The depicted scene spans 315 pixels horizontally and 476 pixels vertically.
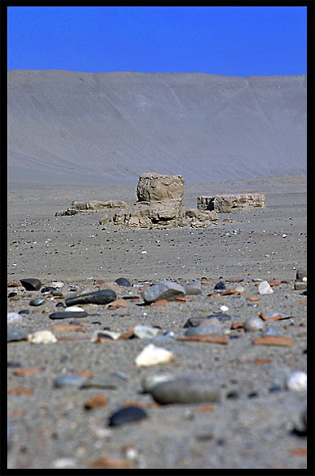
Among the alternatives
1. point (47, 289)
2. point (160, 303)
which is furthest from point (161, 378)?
point (47, 289)

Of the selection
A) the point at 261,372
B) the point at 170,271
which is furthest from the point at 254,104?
the point at 261,372

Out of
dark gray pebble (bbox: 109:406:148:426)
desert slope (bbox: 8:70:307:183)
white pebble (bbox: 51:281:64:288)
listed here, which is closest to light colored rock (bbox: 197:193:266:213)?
white pebble (bbox: 51:281:64:288)

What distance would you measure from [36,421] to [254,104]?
78.6 meters

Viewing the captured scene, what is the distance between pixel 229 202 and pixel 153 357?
1441 cm

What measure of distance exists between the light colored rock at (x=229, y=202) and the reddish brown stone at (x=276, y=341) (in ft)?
45.2

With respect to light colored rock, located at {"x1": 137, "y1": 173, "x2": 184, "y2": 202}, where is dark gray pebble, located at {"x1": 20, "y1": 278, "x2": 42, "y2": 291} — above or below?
below

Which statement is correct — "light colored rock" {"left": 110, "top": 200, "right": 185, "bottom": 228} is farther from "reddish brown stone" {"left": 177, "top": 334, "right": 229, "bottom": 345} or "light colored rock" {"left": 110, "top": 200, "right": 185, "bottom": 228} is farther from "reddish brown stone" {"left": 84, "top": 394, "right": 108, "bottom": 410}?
"reddish brown stone" {"left": 84, "top": 394, "right": 108, "bottom": 410}

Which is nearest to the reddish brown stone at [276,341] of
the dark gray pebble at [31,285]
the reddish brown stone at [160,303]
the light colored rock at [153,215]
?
the reddish brown stone at [160,303]

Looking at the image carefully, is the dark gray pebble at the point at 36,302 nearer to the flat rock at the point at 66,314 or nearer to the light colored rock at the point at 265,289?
the flat rock at the point at 66,314

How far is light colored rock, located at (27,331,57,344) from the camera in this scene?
3.58 meters

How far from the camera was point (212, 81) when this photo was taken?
3228 inches

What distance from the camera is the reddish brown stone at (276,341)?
3379 millimetres

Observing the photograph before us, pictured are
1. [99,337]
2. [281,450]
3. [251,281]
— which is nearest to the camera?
[281,450]

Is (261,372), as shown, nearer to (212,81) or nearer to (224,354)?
(224,354)
